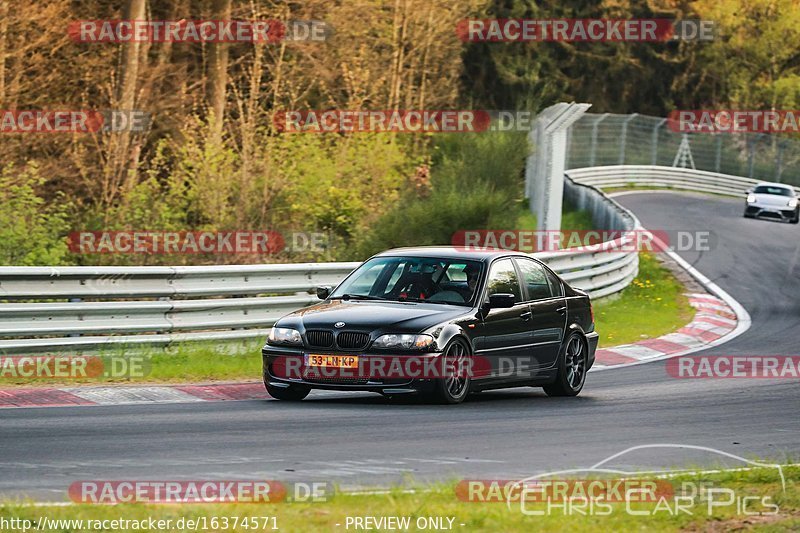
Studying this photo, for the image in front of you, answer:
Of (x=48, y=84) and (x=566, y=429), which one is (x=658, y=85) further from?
(x=566, y=429)

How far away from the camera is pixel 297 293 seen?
51.5ft

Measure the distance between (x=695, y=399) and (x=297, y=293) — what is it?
16.4ft

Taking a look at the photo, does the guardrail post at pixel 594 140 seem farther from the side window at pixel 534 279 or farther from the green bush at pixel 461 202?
the side window at pixel 534 279

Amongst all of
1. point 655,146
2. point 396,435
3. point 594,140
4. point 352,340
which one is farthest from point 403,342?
point 655,146

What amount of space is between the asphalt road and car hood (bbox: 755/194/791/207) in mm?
29000

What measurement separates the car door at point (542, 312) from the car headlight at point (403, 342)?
1770 millimetres

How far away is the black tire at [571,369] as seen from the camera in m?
13.1

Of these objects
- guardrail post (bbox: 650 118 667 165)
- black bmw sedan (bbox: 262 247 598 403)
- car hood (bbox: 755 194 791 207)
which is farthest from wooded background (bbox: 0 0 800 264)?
guardrail post (bbox: 650 118 667 165)

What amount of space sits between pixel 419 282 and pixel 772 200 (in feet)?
107

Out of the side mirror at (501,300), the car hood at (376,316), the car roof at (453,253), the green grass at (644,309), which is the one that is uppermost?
the car roof at (453,253)

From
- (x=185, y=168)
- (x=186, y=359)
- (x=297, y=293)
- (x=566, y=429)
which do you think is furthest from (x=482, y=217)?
(x=566, y=429)

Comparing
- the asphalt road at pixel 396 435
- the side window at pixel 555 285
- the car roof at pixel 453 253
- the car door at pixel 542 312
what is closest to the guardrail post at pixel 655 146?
the asphalt road at pixel 396 435

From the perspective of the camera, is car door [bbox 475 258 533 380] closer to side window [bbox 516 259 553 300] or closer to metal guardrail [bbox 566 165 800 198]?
side window [bbox 516 259 553 300]

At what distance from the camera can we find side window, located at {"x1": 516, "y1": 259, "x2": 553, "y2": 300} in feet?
42.6
